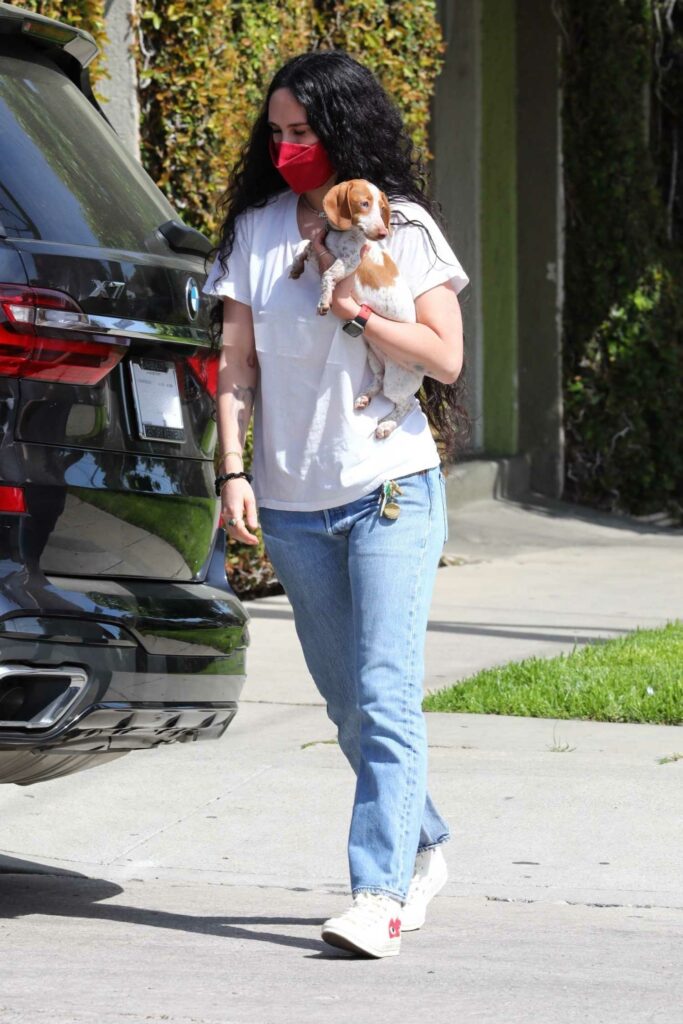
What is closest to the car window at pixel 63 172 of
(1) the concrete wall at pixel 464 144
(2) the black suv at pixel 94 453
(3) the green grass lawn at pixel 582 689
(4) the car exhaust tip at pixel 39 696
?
(2) the black suv at pixel 94 453

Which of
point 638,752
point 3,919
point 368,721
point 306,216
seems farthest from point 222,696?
point 638,752

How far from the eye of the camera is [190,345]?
4.22m

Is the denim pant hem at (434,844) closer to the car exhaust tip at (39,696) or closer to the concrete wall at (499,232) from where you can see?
the car exhaust tip at (39,696)

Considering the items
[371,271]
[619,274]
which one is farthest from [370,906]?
[619,274]

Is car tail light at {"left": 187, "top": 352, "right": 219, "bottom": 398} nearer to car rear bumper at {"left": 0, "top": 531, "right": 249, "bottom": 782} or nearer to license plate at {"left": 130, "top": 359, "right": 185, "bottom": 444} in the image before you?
license plate at {"left": 130, "top": 359, "right": 185, "bottom": 444}

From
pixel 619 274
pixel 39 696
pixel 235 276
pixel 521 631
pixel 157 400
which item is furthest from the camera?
pixel 619 274

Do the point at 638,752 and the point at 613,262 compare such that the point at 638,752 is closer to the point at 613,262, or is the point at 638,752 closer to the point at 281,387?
the point at 281,387

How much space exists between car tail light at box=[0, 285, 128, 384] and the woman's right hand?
15.1 inches

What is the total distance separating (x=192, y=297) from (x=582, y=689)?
110 inches

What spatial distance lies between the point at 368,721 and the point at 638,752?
7.09 ft

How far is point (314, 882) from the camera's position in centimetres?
468

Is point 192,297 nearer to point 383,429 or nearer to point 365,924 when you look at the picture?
point 383,429

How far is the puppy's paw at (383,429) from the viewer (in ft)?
12.8

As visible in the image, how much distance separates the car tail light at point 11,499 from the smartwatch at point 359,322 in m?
0.77
